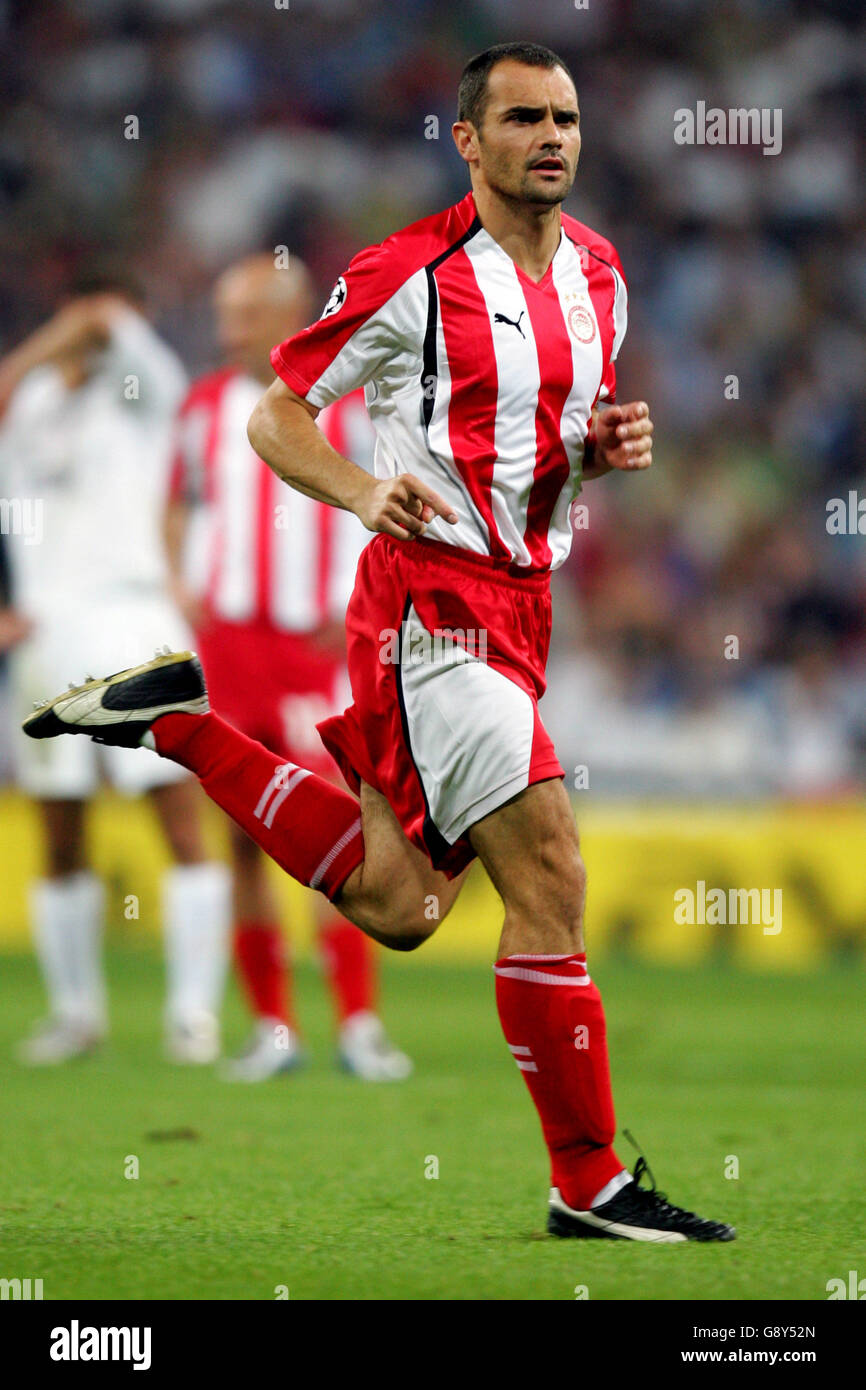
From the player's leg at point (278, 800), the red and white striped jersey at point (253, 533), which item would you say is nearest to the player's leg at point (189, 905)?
the red and white striped jersey at point (253, 533)

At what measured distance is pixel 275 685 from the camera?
20.5 ft

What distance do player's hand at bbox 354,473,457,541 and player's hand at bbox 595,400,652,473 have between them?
46cm

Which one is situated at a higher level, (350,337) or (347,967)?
(350,337)

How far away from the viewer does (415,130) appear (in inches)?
515

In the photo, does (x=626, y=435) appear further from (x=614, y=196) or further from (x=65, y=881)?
(x=614, y=196)

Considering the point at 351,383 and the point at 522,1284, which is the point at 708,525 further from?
the point at 522,1284

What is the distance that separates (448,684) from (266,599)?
294 centimetres

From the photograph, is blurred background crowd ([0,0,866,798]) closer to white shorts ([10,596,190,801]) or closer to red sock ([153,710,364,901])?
white shorts ([10,596,190,801])

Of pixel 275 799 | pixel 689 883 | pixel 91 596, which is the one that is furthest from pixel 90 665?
pixel 689 883

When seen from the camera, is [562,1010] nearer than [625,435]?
Yes

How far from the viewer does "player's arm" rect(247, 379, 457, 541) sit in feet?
10.7

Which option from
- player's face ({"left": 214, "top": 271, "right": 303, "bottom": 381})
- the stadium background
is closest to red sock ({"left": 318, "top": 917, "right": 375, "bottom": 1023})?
the stadium background

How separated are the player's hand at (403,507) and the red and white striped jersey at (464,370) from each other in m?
0.22

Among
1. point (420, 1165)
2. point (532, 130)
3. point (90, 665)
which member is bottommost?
point (420, 1165)
